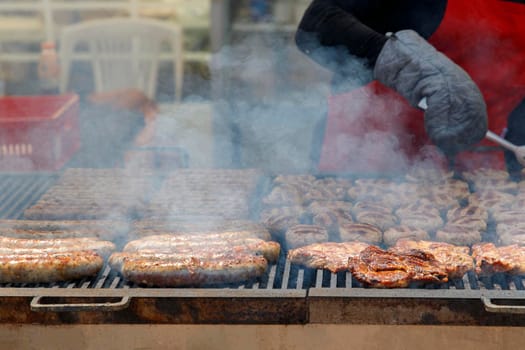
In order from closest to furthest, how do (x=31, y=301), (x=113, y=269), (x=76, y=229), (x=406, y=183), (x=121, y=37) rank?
(x=31, y=301)
(x=113, y=269)
(x=76, y=229)
(x=406, y=183)
(x=121, y=37)

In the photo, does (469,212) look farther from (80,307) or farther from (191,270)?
(80,307)

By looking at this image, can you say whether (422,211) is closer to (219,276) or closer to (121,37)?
(219,276)

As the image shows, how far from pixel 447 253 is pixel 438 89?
1139 mm

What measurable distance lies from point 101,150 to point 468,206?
11.2ft

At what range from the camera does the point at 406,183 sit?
4637mm

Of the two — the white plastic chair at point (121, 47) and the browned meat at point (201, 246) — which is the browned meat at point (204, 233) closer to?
the browned meat at point (201, 246)

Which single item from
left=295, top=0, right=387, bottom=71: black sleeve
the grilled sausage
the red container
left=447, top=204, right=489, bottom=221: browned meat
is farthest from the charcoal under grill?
the red container

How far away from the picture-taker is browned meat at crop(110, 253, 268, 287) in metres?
3.30

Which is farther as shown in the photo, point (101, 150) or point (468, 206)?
point (101, 150)

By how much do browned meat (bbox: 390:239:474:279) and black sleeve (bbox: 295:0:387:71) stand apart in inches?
56.7

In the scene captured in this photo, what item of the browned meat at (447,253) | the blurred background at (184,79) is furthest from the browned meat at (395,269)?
the blurred background at (184,79)

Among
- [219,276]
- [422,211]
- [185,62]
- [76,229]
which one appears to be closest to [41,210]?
[76,229]

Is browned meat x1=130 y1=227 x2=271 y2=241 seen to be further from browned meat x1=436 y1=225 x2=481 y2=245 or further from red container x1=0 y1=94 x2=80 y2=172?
red container x1=0 y1=94 x2=80 y2=172

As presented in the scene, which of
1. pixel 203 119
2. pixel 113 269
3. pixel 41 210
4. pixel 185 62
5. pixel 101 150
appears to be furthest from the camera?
pixel 185 62
